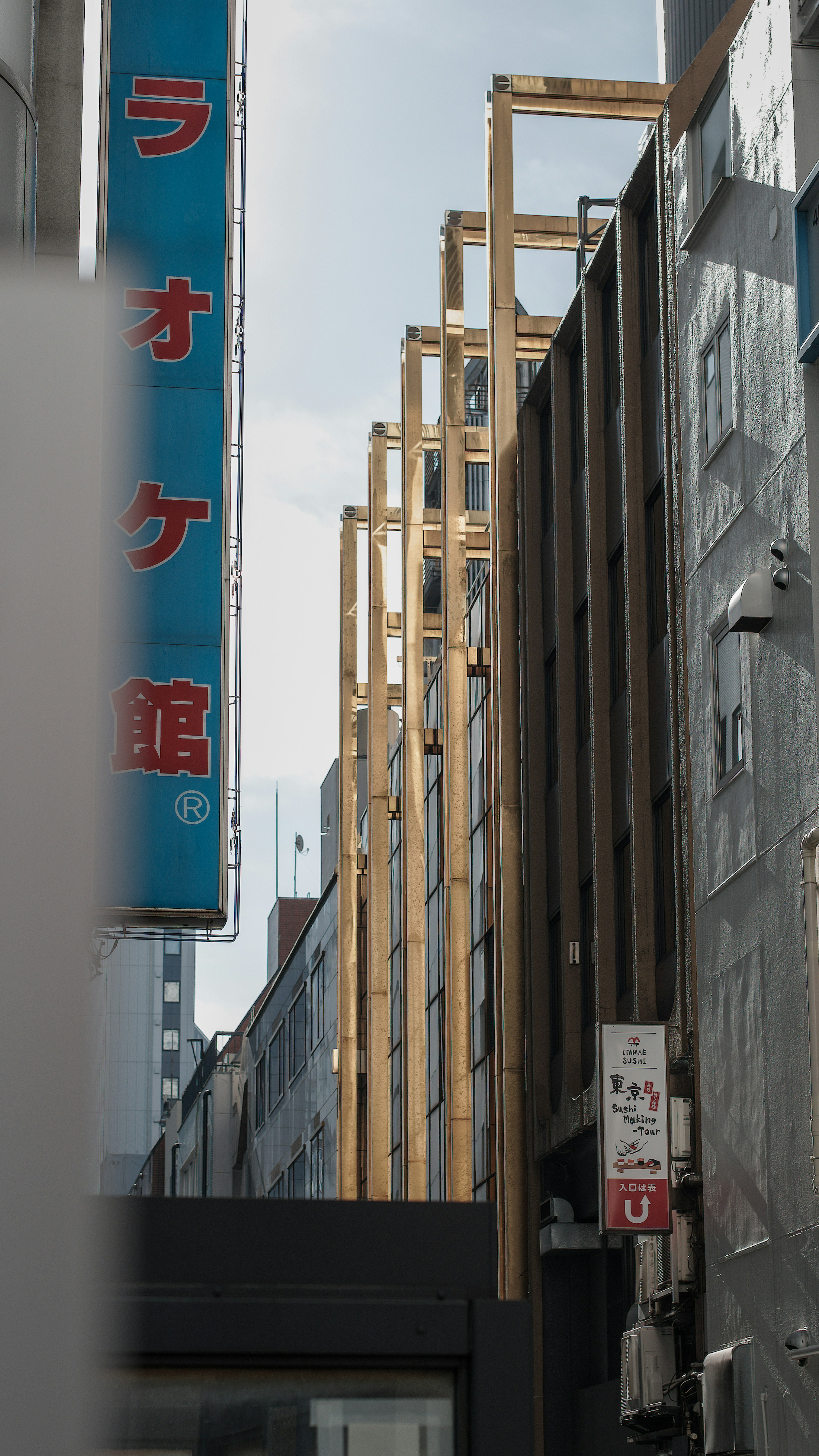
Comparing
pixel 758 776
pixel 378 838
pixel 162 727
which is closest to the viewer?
pixel 162 727

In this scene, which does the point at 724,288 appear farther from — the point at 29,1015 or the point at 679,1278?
the point at 29,1015

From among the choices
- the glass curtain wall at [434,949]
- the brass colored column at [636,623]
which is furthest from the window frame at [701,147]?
the glass curtain wall at [434,949]

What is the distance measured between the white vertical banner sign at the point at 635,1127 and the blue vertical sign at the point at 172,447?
22.3 feet

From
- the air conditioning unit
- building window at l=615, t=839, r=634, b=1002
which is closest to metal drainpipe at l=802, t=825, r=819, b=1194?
the air conditioning unit

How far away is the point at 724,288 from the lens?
2109cm

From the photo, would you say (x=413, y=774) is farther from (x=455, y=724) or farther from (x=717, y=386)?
(x=717, y=386)

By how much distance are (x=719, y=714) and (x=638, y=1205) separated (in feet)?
18.2

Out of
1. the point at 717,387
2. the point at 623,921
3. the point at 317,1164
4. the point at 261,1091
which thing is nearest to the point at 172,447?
the point at 717,387

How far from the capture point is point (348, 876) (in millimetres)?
45125

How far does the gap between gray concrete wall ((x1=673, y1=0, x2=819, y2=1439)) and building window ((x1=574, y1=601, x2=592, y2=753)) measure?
6047 millimetres

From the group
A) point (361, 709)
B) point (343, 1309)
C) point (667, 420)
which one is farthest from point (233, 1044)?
point (343, 1309)

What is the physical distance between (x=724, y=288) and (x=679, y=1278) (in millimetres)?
11261

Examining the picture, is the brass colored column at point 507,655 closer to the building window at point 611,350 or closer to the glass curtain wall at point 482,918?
the glass curtain wall at point 482,918

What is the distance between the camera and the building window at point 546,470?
30828 millimetres
